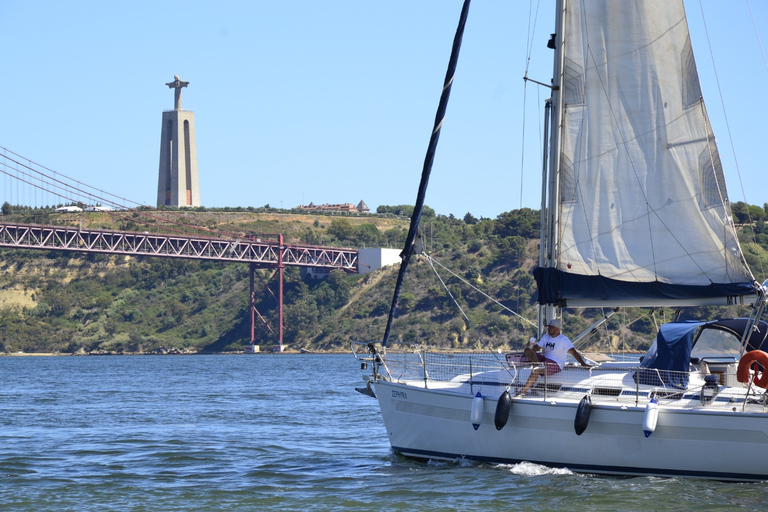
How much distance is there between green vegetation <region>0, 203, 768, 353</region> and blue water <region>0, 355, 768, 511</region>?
42.6 m

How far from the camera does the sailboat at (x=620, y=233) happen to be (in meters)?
12.5

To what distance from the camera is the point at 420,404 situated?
44.2ft

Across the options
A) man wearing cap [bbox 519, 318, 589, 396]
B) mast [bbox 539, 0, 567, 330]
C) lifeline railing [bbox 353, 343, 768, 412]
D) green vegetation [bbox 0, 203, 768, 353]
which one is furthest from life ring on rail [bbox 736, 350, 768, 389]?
green vegetation [bbox 0, 203, 768, 353]

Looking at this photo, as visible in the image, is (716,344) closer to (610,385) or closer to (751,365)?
(751,365)

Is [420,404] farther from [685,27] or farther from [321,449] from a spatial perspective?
[685,27]

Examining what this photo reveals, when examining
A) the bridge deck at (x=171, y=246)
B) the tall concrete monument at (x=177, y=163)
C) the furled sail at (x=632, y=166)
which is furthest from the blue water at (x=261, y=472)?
the tall concrete monument at (x=177, y=163)

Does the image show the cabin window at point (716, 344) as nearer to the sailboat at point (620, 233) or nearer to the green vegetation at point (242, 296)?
the sailboat at point (620, 233)

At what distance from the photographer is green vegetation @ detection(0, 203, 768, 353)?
70.5 m

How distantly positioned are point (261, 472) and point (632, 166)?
6214 mm

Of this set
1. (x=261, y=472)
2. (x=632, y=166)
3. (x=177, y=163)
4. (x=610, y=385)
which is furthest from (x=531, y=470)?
(x=177, y=163)

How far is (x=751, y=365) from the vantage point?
39.4 ft

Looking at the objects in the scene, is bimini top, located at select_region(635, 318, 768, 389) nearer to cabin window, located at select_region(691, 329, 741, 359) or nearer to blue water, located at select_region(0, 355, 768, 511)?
cabin window, located at select_region(691, 329, 741, 359)

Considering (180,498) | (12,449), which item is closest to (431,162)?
(180,498)

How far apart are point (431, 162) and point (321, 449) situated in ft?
16.4
